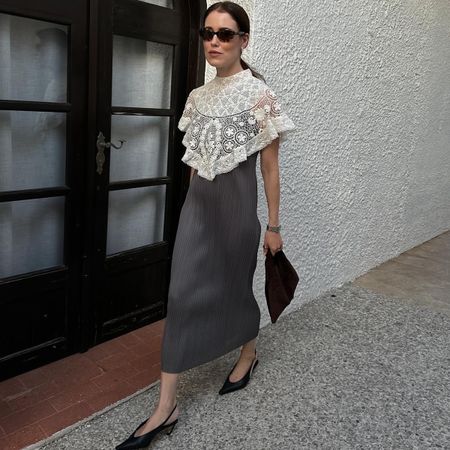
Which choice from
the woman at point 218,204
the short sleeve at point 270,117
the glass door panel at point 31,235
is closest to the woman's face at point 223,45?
the woman at point 218,204

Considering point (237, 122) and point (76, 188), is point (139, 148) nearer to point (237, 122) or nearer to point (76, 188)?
point (76, 188)

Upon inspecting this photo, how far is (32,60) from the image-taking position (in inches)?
108

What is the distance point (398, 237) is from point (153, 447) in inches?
156

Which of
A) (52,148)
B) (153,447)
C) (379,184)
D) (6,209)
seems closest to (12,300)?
(6,209)

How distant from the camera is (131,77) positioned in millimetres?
3227

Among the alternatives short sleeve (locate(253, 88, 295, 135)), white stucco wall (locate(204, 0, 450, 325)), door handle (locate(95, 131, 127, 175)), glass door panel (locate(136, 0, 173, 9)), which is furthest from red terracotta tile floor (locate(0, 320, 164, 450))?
glass door panel (locate(136, 0, 173, 9))

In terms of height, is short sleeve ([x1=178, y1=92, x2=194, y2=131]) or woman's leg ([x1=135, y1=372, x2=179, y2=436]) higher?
short sleeve ([x1=178, y1=92, x2=194, y2=131])

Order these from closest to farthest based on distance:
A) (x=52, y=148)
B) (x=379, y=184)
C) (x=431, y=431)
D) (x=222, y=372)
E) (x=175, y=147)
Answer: (x=431, y=431), (x=52, y=148), (x=222, y=372), (x=175, y=147), (x=379, y=184)

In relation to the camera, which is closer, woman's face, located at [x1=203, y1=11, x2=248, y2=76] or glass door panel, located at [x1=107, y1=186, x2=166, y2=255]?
woman's face, located at [x1=203, y1=11, x2=248, y2=76]

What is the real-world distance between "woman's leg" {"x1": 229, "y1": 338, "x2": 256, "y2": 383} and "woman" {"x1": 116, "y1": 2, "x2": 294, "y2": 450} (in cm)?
30

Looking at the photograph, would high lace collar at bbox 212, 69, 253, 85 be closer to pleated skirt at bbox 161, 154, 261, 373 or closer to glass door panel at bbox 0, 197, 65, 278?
pleated skirt at bbox 161, 154, 261, 373

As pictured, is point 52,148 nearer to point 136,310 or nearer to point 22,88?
point 22,88

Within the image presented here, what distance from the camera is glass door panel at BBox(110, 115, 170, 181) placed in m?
3.24

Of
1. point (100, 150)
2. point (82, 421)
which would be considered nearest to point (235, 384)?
point (82, 421)
